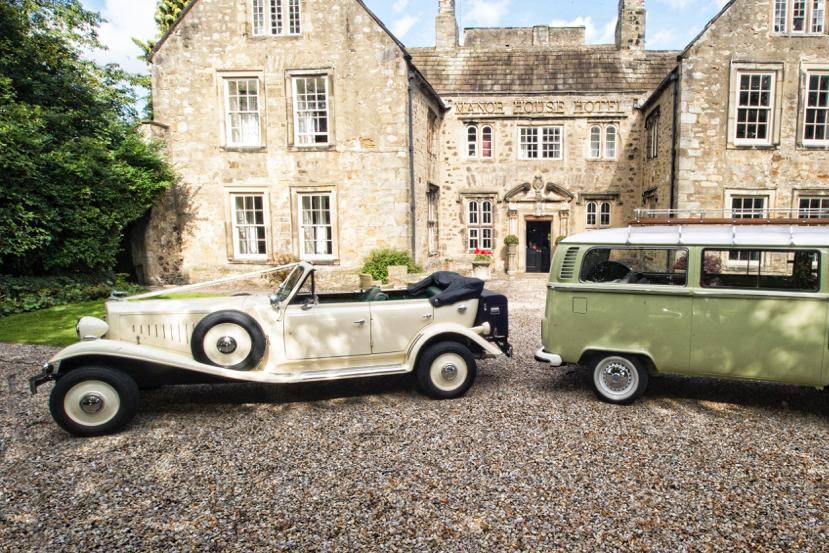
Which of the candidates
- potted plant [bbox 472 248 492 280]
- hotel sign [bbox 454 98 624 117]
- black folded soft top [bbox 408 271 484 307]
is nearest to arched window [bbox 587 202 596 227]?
hotel sign [bbox 454 98 624 117]

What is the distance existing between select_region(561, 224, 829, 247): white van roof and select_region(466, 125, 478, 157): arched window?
582 inches

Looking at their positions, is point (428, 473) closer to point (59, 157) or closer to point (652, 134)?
point (59, 157)

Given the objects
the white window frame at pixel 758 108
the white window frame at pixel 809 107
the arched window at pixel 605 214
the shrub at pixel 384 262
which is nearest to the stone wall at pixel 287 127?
the shrub at pixel 384 262

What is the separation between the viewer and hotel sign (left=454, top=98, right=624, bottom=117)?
19250 millimetres

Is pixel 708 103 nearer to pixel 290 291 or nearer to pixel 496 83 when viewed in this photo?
pixel 496 83

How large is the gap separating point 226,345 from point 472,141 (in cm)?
1670

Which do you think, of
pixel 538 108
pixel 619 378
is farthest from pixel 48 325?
pixel 538 108

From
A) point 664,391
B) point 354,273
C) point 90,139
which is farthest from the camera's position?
point 354,273

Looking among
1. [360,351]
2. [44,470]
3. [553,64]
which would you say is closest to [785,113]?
[553,64]

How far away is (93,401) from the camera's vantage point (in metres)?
4.78

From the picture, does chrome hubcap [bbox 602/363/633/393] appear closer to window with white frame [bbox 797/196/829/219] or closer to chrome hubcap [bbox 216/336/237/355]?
chrome hubcap [bbox 216/336/237/355]

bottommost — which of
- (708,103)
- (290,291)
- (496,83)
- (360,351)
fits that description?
(360,351)

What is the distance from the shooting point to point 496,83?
19.9 meters

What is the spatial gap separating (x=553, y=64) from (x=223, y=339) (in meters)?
19.6
